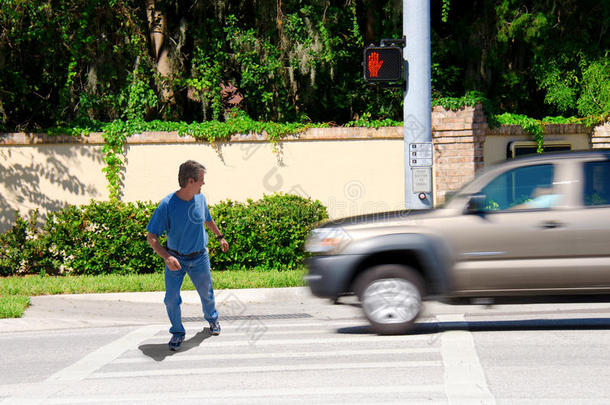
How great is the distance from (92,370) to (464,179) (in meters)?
9.13

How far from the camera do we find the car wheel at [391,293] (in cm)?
789

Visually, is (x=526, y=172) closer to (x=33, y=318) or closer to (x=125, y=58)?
(x=33, y=318)

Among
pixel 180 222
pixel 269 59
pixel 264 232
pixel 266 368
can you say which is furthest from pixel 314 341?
pixel 269 59

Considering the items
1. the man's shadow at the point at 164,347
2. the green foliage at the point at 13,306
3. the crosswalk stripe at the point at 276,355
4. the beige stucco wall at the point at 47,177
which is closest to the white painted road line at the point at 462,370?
the crosswalk stripe at the point at 276,355

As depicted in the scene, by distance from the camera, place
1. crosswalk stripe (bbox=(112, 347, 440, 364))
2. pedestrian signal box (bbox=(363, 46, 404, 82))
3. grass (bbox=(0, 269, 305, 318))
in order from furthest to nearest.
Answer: grass (bbox=(0, 269, 305, 318)) → pedestrian signal box (bbox=(363, 46, 404, 82)) → crosswalk stripe (bbox=(112, 347, 440, 364))

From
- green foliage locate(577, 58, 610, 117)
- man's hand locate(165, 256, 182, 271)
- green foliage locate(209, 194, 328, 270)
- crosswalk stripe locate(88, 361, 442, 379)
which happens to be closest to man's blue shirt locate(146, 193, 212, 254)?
man's hand locate(165, 256, 182, 271)

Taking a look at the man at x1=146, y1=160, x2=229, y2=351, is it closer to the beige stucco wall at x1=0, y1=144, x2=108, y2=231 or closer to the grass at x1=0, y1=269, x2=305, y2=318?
the grass at x1=0, y1=269, x2=305, y2=318

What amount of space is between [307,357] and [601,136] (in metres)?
11.0

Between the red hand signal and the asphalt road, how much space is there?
350cm

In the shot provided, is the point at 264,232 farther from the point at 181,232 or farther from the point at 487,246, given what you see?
the point at 487,246

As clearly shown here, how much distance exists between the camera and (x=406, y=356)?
7113 millimetres

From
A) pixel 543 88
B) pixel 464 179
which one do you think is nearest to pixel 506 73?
pixel 543 88

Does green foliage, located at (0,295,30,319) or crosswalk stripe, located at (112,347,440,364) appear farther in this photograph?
green foliage, located at (0,295,30,319)

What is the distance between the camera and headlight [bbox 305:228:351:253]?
795cm
